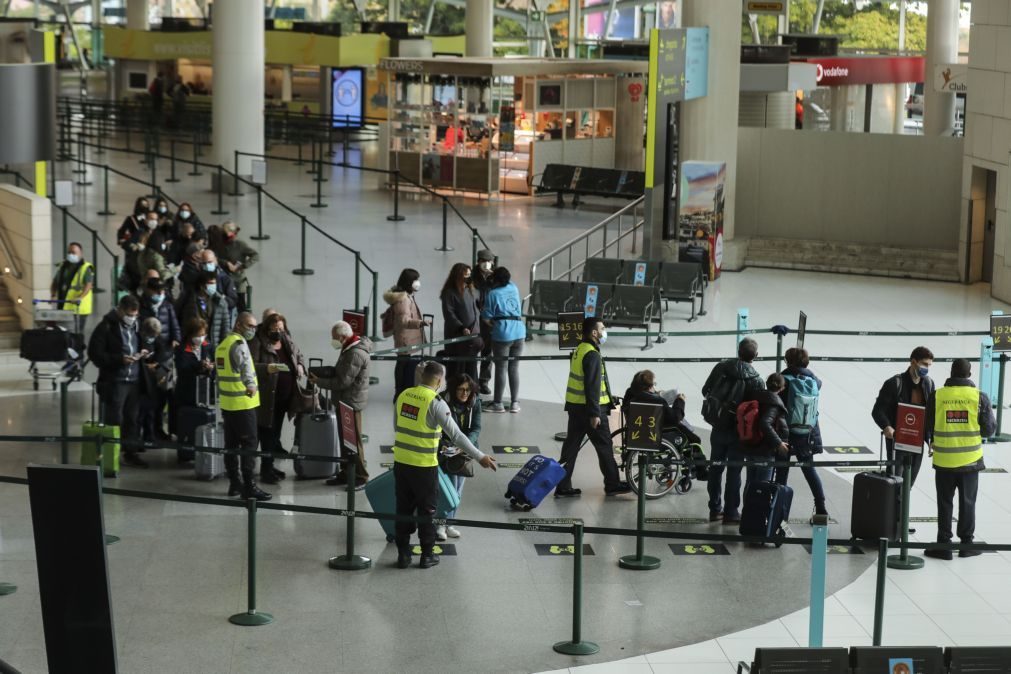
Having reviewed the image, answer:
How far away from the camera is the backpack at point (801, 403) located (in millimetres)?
11930

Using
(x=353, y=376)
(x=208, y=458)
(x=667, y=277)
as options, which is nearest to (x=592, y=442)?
(x=353, y=376)

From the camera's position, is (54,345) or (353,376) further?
(54,345)

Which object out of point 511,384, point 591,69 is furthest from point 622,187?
point 511,384

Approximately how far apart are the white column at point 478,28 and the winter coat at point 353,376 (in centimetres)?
3299

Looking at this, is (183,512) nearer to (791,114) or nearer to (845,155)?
(845,155)

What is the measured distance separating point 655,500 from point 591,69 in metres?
22.9

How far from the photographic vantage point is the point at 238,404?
12383 mm

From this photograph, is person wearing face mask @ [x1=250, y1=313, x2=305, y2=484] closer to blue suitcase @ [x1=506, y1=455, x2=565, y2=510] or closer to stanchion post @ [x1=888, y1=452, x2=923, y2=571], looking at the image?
blue suitcase @ [x1=506, y1=455, x2=565, y2=510]

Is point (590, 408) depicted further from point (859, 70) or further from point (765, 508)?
point (859, 70)

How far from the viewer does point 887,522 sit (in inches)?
448

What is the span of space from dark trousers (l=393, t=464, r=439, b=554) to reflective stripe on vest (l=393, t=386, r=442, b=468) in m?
0.07

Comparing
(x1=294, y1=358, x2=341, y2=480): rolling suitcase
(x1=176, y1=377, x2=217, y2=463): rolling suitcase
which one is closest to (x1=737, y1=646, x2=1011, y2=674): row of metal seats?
(x1=294, y1=358, x2=341, y2=480): rolling suitcase

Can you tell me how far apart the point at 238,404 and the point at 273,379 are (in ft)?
2.72

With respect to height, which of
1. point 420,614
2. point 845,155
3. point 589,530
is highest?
point 845,155
